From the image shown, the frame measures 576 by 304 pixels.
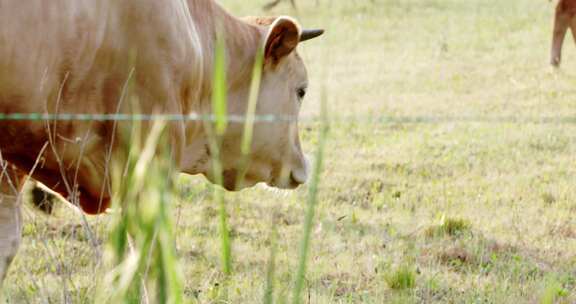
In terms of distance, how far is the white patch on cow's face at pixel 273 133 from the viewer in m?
5.38

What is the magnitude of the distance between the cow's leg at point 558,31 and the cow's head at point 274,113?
7.26 metres

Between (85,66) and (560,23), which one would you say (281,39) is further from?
(560,23)

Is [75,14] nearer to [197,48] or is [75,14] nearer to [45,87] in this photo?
[45,87]

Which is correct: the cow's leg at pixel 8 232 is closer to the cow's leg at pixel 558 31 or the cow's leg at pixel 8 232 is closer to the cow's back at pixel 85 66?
the cow's back at pixel 85 66


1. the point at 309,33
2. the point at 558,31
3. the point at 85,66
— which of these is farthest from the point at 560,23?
the point at 85,66

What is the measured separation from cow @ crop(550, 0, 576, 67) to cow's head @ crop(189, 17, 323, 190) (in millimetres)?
7272

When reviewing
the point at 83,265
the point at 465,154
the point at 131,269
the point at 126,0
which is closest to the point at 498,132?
the point at 465,154

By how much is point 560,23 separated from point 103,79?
9050 millimetres

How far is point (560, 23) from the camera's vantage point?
41.0 feet

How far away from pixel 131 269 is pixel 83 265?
3544mm

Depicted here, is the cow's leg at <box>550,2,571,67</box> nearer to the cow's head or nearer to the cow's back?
the cow's head

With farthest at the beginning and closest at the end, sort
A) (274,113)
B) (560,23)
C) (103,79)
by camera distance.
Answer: (560,23), (274,113), (103,79)

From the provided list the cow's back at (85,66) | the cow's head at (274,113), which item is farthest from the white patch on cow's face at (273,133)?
the cow's back at (85,66)

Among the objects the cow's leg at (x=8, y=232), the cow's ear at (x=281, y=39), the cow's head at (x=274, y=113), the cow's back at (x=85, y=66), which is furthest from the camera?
the cow's head at (x=274, y=113)
